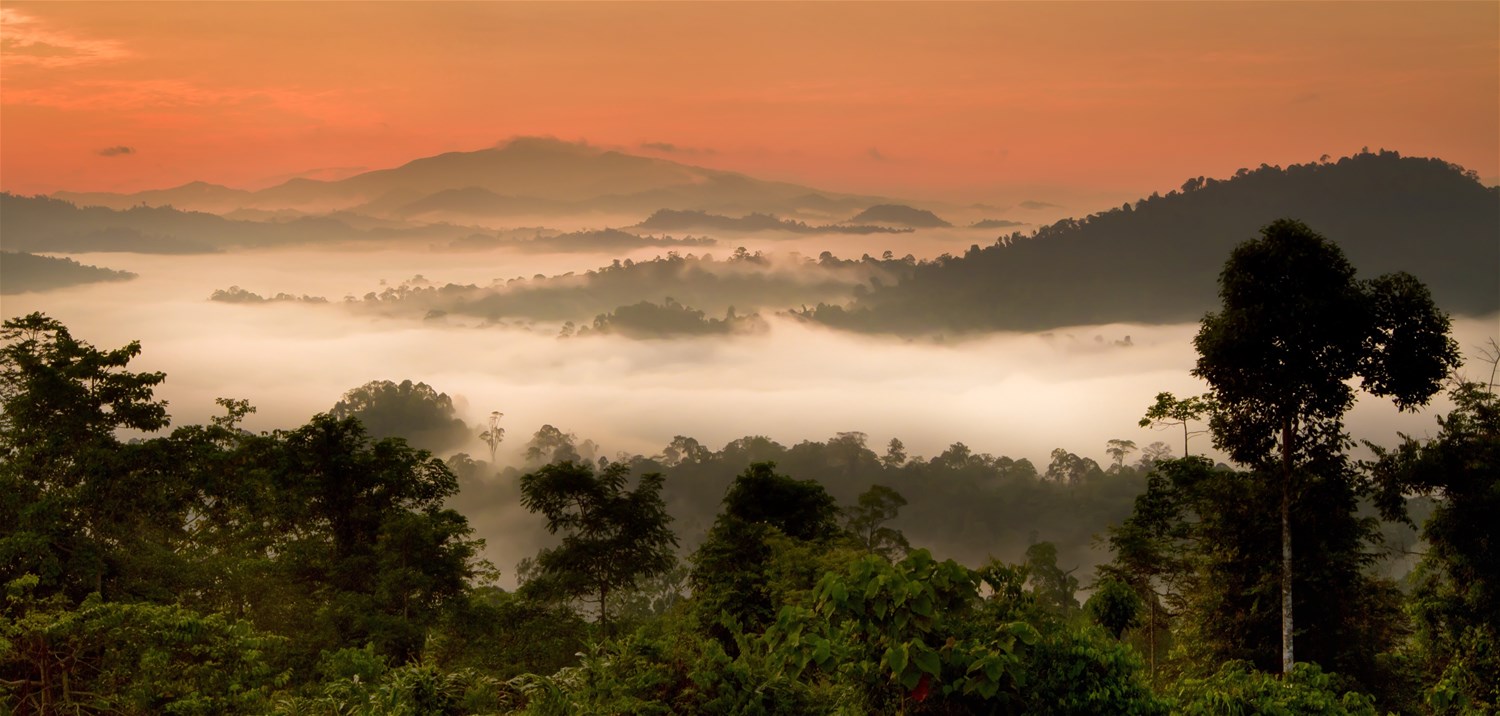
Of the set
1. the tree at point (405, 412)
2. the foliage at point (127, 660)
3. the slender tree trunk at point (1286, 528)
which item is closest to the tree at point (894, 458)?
the tree at point (405, 412)

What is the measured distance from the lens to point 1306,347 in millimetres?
18172

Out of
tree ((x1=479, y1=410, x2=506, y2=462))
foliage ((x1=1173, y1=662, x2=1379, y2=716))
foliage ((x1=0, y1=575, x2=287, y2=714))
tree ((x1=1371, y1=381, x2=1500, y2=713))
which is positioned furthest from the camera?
tree ((x1=479, y1=410, x2=506, y2=462))

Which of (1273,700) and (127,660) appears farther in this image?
(127,660)

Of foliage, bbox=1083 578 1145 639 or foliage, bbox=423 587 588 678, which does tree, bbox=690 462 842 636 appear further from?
foliage, bbox=1083 578 1145 639

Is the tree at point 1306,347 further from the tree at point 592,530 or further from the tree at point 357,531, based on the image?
the tree at point 357,531

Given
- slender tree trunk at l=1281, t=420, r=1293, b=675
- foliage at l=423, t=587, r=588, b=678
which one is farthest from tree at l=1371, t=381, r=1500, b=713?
foliage at l=423, t=587, r=588, b=678

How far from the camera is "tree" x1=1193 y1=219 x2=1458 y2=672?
18016mm

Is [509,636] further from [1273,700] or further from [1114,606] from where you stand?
[1273,700]

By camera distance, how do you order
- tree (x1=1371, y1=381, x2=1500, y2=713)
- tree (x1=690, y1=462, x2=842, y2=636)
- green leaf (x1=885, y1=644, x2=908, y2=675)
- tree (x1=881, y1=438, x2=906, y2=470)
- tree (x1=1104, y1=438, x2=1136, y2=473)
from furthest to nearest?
tree (x1=1104, y1=438, x2=1136, y2=473) → tree (x1=881, y1=438, x2=906, y2=470) → tree (x1=690, y1=462, x2=842, y2=636) → tree (x1=1371, y1=381, x2=1500, y2=713) → green leaf (x1=885, y1=644, x2=908, y2=675)

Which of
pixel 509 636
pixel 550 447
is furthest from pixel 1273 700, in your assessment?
pixel 550 447

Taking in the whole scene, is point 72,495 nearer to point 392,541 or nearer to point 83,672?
point 83,672

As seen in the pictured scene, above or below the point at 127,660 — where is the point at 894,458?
above

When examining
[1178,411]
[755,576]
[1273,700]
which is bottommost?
[755,576]

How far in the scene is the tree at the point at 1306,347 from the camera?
1802cm
